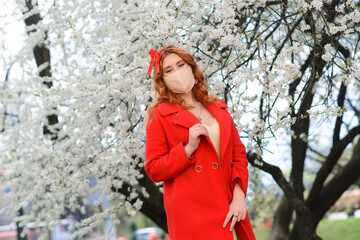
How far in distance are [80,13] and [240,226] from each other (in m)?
3.73

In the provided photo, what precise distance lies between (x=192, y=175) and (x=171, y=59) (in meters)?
0.67

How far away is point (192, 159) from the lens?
2.40 metres

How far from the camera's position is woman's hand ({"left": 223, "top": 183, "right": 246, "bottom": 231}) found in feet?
7.83

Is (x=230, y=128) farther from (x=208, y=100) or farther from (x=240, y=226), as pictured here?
(x=240, y=226)

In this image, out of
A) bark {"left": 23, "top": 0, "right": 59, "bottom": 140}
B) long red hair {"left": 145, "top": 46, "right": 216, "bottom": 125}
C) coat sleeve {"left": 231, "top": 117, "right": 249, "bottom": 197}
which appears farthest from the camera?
bark {"left": 23, "top": 0, "right": 59, "bottom": 140}

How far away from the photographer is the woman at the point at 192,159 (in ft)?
7.80

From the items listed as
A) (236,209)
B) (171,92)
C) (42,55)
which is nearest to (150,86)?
(171,92)

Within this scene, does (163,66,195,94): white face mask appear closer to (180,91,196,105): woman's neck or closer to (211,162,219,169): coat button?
(180,91,196,105): woman's neck

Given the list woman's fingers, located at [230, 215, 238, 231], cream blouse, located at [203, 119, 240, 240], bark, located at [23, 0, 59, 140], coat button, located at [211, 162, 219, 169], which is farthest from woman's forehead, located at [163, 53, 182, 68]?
bark, located at [23, 0, 59, 140]

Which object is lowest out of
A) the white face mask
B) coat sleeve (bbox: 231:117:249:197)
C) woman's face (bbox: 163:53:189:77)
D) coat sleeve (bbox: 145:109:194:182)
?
coat sleeve (bbox: 231:117:249:197)

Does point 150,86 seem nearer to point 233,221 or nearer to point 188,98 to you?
point 188,98

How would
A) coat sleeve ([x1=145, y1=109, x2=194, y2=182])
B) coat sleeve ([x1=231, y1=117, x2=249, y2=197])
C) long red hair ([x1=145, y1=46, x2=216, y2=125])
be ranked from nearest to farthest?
coat sleeve ([x1=145, y1=109, x2=194, y2=182]) → coat sleeve ([x1=231, y1=117, x2=249, y2=197]) → long red hair ([x1=145, y1=46, x2=216, y2=125])

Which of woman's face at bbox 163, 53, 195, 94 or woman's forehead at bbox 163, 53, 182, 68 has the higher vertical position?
woman's forehead at bbox 163, 53, 182, 68

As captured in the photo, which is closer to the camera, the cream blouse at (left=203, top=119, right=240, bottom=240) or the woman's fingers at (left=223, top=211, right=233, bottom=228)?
the woman's fingers at (left=223, top=211, right=233, bottom=228)
